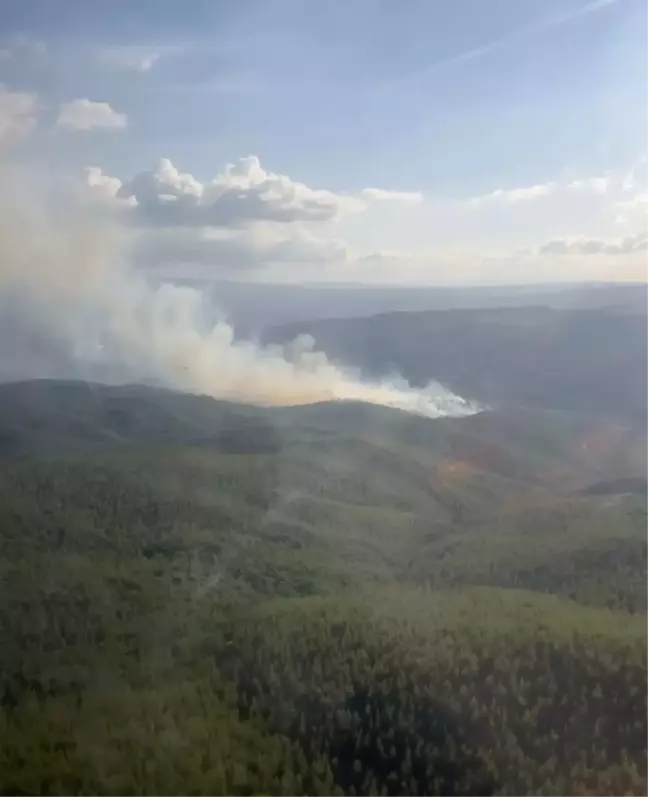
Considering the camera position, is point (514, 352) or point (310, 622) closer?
point (310, 622)

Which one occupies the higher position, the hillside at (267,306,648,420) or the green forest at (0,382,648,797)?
the hillside at (267,306,648,420)

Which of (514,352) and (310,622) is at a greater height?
(514,352)

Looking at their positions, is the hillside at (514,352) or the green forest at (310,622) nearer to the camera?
the green forest at (310,622)

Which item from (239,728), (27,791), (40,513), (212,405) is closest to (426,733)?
(239,728)

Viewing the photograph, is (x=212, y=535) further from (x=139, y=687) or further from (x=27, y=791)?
(x=27, y=791)
